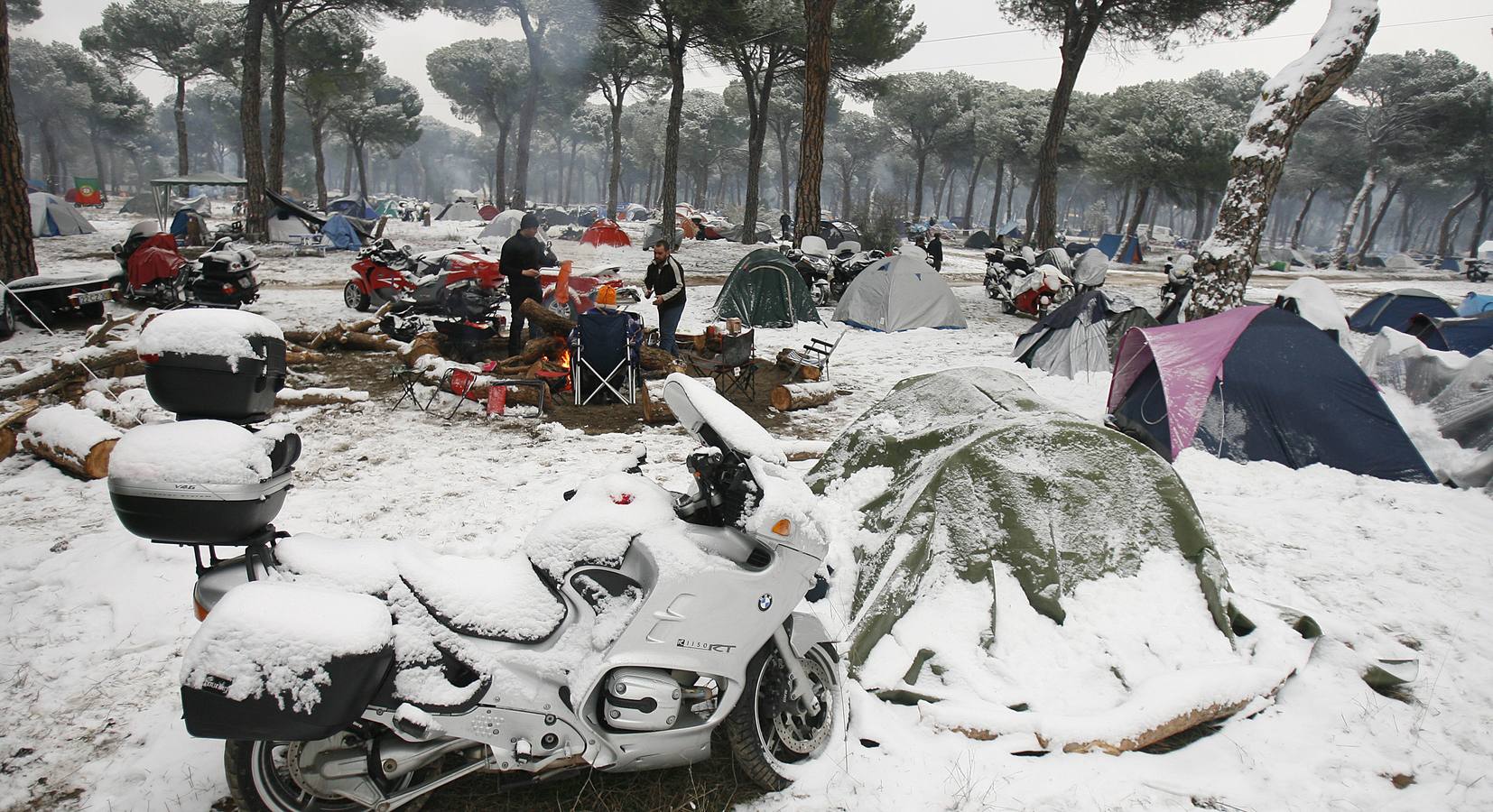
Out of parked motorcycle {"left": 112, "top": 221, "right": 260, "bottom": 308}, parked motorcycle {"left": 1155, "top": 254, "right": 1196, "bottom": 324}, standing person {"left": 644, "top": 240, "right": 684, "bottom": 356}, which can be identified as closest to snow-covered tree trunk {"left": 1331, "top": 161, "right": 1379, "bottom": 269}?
parked motorcycle {"left": 1155, "top": 254, "right": 1196, "bottom": 324}

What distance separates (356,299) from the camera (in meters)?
12.0

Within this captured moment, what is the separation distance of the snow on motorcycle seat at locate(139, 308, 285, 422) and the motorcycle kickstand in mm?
2037

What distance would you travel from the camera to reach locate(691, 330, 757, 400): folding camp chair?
26.3 ft

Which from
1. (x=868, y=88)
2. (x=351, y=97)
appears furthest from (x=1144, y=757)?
(x=351, y=97)

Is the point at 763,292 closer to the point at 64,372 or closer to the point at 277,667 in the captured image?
the point at 64,372

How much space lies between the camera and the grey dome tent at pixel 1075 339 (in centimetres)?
980

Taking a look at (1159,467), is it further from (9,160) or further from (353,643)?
(9,160)

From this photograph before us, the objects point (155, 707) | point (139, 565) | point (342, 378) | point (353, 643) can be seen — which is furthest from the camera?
point (342, 378)

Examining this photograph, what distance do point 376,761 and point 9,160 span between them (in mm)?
11973

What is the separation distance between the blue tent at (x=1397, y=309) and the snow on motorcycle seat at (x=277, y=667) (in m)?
16.3

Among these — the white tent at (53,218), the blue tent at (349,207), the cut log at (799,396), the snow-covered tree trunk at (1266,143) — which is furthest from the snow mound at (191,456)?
the blue tent at (349,207)

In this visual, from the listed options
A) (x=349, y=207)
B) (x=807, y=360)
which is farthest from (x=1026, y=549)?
(x=349, y=207)

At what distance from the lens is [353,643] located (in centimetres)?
199

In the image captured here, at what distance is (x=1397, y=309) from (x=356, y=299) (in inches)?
723
